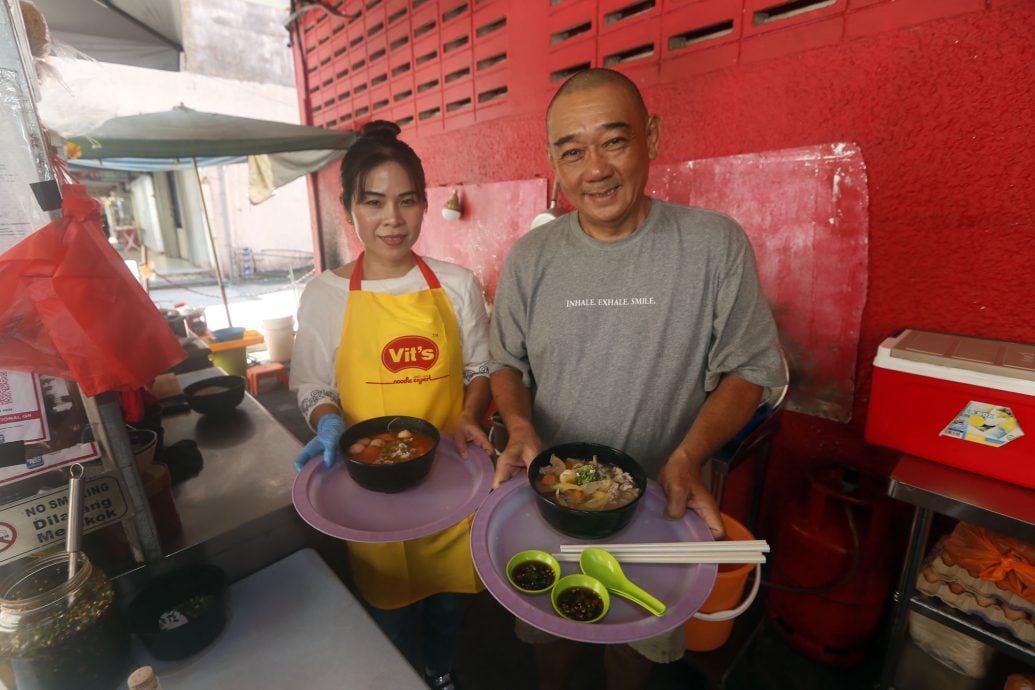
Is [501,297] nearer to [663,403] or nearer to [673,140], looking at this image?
Answer: [663,403]

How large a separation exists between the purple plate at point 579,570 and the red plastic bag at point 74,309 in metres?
0.88

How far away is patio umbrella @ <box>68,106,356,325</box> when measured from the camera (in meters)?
4.45

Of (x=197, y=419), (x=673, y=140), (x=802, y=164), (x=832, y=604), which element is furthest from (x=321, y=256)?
(x=832, y=604)

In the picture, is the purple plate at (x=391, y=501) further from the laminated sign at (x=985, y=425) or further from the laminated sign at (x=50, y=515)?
the laminated sign at (x=985, y=425)

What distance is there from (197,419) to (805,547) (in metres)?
2.95

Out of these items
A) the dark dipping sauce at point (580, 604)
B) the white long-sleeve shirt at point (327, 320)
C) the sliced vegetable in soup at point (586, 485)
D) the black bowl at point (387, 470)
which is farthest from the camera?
the white long-sleeve shirt at point (327, 320)

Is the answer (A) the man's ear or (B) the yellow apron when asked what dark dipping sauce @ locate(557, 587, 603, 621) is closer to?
(B) the yellow apron

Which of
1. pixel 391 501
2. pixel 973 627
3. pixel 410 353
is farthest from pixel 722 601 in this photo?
pixel 410 353

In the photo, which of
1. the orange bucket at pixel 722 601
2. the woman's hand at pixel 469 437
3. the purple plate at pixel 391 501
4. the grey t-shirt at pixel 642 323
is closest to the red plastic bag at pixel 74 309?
the purple plate at pixel 391 501

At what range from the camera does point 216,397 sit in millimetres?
2258

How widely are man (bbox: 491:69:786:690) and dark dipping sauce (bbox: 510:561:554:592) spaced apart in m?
0.28

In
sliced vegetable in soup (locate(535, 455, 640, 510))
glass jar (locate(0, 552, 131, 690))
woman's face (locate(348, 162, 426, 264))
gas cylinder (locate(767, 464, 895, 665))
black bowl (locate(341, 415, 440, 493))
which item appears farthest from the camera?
gas cylinder (locate(767, 464, 895, 665))

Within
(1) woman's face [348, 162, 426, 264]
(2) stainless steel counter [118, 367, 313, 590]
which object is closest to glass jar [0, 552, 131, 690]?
(2) stainless steel counter [118, 367, 313, 590]

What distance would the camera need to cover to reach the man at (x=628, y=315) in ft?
4.90
